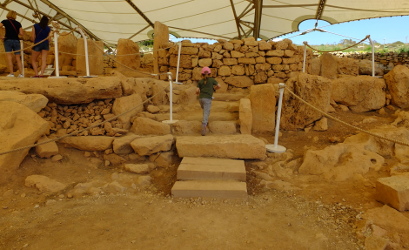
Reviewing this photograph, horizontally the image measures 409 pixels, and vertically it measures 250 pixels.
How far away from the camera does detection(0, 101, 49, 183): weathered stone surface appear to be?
3123mm

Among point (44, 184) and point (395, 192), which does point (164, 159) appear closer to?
point (44, 184)

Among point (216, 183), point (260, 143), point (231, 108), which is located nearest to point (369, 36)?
point (231, 108)

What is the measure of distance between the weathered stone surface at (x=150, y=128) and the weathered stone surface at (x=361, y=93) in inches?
153

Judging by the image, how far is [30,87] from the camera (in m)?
3.99

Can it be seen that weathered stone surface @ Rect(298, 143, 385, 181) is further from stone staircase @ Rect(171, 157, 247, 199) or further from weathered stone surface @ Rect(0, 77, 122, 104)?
weathered stone surface @ Rect(0, 77, 122, 104)

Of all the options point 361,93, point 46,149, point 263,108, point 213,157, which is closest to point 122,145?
point 46,149

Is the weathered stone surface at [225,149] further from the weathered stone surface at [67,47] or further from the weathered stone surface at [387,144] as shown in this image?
the weathered stone surface at [67,47]

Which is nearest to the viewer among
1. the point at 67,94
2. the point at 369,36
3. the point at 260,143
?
the point at 260,143

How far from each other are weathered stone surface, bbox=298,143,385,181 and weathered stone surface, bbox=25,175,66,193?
3285mm

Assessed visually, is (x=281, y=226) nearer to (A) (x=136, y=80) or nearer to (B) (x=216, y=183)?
(B) (x=216, y=183)

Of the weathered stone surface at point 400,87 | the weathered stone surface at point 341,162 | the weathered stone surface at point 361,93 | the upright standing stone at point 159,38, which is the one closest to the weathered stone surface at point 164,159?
the weathered stone surface at point 341,162

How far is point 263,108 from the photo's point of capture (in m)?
4.88

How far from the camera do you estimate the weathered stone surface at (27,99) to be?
362 centimetres

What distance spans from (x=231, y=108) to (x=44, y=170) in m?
3.50
